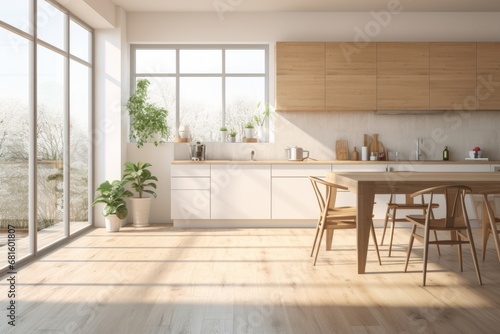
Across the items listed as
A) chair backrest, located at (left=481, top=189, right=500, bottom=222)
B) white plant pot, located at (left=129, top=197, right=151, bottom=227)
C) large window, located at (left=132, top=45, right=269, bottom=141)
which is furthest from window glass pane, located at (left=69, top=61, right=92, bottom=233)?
chair backrest, located at (left=481, top=189, right=500, bottom=222)

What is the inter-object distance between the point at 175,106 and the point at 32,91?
293 centimetres

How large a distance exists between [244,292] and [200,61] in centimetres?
460

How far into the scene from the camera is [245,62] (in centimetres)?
768

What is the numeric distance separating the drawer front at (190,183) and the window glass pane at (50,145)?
1582 millimetres

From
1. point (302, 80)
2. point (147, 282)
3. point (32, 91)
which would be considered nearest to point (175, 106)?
point (302, 80)

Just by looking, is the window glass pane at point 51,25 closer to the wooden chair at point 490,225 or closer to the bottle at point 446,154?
the wooden chair at point 490,225

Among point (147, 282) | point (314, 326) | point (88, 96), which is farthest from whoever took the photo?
point (88, 96)

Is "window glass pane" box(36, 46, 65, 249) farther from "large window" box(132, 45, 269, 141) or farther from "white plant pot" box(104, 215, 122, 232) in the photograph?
"large window" box(132, 45, 269, 141)

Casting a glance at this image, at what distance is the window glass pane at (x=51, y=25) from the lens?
520cm

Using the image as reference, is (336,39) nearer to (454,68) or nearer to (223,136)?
(454,68)

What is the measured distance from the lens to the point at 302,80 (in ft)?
23.5

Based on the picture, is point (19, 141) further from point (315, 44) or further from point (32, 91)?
point (315, 44)

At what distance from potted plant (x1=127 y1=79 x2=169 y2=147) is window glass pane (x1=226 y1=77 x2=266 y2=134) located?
3.20 ft

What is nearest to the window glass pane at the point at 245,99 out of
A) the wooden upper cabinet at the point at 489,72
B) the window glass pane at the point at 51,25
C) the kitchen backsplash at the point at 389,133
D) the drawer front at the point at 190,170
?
the kitchen backsplash at the point at 389,133
